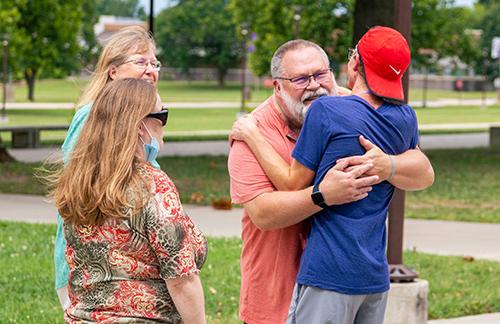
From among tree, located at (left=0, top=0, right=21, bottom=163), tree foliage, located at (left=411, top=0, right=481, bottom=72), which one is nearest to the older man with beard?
tree, located at (left=0, top=0, right=21, bottom=163)

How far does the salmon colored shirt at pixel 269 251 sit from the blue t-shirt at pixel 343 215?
0.65 feet

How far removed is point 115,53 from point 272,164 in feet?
3.17

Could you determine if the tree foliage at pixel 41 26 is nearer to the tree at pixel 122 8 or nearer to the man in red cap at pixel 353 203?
the man in red cap at pixel 353 203

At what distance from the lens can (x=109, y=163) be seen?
11.3 feet

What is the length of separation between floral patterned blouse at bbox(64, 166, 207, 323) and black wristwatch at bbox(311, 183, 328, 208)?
439mm

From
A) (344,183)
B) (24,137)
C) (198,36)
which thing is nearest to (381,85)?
(344,183)

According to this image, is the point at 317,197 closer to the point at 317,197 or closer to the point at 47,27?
the point at 317,197

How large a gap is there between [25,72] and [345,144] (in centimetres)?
5778

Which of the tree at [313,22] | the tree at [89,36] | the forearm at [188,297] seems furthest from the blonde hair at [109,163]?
the tree at [89,36]

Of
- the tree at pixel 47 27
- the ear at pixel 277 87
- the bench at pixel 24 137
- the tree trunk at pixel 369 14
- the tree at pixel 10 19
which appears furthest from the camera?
the tree at pixel 47 27

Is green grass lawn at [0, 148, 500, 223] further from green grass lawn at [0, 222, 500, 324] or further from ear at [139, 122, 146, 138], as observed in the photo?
ear at [139, 122, 146, 138]

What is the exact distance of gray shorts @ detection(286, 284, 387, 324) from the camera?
3.72 m

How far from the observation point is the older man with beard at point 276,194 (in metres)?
3.90

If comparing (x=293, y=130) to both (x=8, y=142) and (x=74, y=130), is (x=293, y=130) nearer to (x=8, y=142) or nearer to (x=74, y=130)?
(x=74, y=130)
